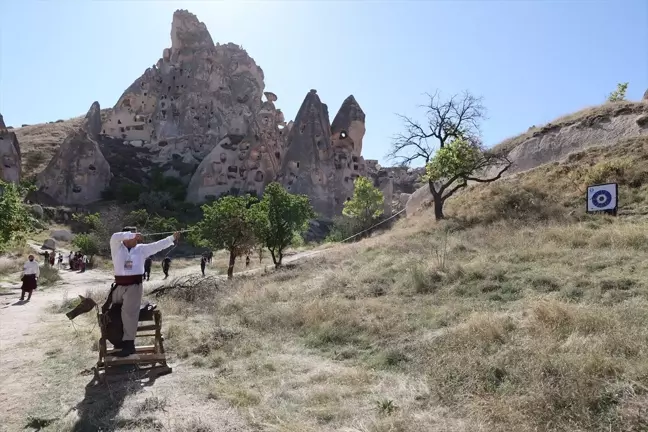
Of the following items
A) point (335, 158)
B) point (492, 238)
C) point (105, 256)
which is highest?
point (335, 158)

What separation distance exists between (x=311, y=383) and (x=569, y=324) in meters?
2.90

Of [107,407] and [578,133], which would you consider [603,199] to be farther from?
[107,407]

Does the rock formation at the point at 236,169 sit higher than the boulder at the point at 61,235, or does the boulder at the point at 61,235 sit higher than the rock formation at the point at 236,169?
the rock formation at the point at 236,169

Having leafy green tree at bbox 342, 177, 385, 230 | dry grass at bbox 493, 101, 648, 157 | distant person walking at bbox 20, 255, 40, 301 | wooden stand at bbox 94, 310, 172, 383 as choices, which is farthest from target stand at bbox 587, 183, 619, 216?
leafy green tree at bbox 342, 177, 385, 230

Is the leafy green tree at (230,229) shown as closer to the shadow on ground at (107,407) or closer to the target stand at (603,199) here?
the target stand at (603,199)

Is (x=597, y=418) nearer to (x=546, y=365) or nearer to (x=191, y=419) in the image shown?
(x=546, y=365)

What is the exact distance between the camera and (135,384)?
5090 millimetres

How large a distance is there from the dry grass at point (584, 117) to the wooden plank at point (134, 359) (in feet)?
75.8

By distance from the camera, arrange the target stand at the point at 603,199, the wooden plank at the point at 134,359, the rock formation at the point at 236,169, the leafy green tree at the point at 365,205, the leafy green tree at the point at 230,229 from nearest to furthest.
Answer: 1. the wooden plank at the point at 134,359
2. the target stand at the point at 603,199
3. the leafy green tree at the point at 230,229
4. the leafy green tree at the point at 365,205
5. the rock formation at the point at 236,169

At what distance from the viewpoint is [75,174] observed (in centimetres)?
5178

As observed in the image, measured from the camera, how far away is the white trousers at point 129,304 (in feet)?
17.6

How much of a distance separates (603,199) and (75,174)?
52107 millimetres

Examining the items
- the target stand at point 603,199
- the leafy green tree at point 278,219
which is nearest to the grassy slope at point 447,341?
the target stand at point 603,199

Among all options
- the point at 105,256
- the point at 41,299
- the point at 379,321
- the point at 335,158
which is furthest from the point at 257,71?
the point at 379,321
